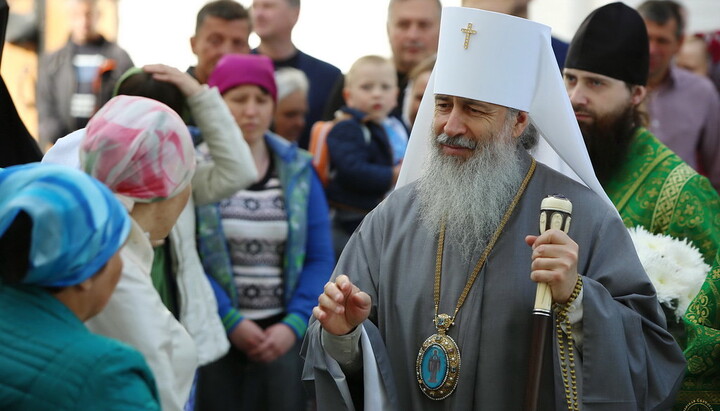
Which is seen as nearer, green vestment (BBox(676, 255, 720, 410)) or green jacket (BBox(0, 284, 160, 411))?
green jacket (BBox(0, 284, 160, 411))

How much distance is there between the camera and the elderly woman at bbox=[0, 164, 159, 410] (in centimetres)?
276

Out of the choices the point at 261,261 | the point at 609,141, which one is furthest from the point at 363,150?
the point at 609,141

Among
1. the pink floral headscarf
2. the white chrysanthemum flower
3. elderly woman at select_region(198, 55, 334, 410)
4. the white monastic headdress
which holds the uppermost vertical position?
the white monastic headdress

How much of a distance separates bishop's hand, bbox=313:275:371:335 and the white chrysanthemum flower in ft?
4.80

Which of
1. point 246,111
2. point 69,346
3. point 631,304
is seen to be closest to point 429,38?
point 246,111

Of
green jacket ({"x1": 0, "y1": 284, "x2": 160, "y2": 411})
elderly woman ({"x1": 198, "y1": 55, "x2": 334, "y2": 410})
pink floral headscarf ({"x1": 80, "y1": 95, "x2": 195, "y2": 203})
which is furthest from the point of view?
elderly woman ({"x1": 198, "y1": 55, "x2": 334, "y2": 410})

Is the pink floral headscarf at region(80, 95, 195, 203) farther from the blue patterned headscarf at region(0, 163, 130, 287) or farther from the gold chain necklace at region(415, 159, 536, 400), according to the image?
the gold chain necklace at region(415, 159, 536, 400)

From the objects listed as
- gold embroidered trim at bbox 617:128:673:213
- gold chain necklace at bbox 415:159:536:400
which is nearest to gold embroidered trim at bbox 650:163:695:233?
gold embroidered trim at bbox 617:128:673:213

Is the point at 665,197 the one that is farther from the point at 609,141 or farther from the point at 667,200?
the point at 609,141

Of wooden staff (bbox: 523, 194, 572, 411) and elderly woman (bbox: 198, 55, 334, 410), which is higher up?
wooden staff (bbox: 523, 194, 572, 411)

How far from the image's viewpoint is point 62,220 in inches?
109

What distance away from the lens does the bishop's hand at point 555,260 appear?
148 inches

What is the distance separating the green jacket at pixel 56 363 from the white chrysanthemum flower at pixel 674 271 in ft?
8.44

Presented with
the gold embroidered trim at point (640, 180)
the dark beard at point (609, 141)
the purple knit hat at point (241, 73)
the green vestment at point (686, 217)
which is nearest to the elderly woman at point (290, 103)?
the purple knit hat at point (241, 73)
